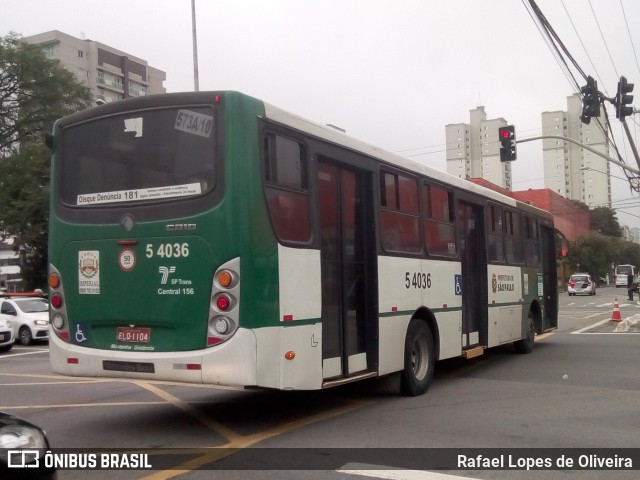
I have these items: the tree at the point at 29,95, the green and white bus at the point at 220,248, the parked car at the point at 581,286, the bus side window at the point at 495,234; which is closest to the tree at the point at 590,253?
the parked car at the point at 581,286

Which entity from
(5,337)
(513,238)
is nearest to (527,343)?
(513,238)

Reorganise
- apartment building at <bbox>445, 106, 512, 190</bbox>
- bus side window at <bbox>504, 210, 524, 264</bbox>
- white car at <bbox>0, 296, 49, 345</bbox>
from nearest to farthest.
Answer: bus side window at <bbox>504, 210, 524, 264</bbox>, white car at <bbox>0, 296, 49, 345</bbox>, apartment building at <bbox>445, 106, 512, 190</bbox>

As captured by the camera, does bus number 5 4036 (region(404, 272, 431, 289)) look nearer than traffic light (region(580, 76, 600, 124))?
Yes

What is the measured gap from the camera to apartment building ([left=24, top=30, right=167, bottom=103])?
8012 cm

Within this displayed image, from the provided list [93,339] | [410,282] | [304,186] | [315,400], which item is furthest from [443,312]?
[93,339]

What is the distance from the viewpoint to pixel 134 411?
8.78 m

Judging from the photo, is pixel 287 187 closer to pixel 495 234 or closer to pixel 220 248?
pixel 220 248

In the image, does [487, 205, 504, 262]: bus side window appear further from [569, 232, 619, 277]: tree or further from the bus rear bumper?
[569, 232, 619, 277]: tree

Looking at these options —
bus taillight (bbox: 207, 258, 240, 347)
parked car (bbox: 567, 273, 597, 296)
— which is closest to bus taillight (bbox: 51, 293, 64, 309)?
bus taillight (bbox: 207, 258, 240, 347)

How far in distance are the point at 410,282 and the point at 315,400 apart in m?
2.05

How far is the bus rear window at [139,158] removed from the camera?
6957mm

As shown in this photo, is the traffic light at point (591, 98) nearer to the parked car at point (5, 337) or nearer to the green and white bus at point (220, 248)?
the green and white bus at point (220, 248)

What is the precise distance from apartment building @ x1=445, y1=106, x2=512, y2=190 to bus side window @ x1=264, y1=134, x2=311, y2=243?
86.7 feet

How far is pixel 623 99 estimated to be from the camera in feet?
63.9
